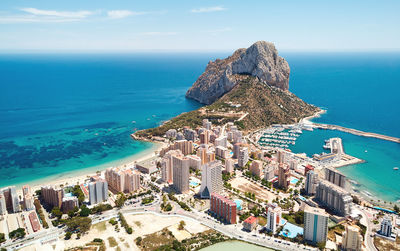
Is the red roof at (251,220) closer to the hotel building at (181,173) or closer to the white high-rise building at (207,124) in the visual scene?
the hotel building at (181,173)

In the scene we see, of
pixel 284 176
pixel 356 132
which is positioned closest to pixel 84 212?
pixel 284 176

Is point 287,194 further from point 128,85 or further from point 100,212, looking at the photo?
point 128,85

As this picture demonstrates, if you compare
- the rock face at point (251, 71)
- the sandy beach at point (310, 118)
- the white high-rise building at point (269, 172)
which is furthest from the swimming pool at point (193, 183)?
the rock face at point (251, 71)

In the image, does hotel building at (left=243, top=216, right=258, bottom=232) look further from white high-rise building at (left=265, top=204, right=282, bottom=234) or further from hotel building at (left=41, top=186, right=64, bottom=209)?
hotel building at (left=41, top=186, right=64, bottom=209)

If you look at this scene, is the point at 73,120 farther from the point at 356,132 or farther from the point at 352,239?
the point at 352,239

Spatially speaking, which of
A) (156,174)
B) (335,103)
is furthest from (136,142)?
(335,103)

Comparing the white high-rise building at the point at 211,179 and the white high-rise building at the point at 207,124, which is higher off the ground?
the white high-rise building at the point at 207,124

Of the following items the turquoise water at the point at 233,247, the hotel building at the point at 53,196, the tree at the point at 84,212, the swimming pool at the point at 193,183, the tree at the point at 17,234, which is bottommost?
the turquoise water at the point at 233,247

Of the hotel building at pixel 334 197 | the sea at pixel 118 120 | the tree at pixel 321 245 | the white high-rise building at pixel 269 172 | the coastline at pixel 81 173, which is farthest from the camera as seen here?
the sea at pixel 118 120
